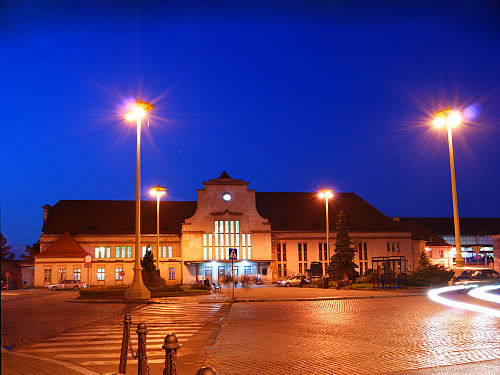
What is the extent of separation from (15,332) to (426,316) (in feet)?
44.4

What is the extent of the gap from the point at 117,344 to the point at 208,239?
5294 centimetres

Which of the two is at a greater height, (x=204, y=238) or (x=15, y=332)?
(x=204, y=238)

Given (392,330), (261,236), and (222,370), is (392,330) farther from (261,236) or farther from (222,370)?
(261,236)

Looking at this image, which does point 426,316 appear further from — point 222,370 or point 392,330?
point 222,370

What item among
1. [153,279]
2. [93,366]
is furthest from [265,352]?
[153,279]

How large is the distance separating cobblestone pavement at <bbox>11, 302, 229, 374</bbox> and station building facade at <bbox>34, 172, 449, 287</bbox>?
150 ft

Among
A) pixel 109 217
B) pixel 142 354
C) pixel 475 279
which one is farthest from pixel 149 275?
pixel 109 217

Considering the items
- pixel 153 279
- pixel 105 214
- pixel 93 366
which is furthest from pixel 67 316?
pixel 105 214

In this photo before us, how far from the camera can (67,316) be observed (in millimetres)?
20312

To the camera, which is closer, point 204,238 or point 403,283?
point 403,283

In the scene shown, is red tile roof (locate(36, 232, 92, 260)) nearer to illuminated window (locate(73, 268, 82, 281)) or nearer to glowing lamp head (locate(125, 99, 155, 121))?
illuminated window (locate(73, 268, 82, 281))

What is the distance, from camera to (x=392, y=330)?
Result: 13.6 m

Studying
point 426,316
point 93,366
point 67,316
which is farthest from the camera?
point 67,316

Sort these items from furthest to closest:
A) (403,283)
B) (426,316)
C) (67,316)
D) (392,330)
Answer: (403,283) < (67,316) < (426,316) < (392,330)
